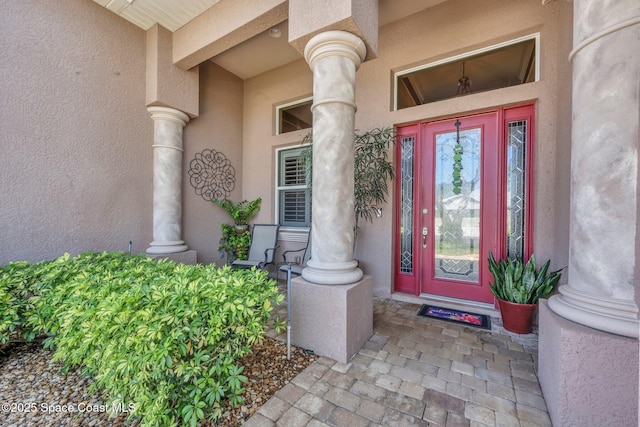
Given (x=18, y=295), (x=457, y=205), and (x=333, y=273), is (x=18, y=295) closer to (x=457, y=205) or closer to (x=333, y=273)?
(x=333, y=273)

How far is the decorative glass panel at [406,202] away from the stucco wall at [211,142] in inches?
→ 116

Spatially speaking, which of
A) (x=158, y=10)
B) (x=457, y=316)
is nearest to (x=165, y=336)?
(x=457, y=316)

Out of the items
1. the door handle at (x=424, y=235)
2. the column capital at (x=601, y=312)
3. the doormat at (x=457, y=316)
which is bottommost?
the doormat at (x=457, y=316)

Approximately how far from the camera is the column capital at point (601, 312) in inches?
46.9

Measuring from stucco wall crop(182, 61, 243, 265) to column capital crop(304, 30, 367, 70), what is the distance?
2650 mm

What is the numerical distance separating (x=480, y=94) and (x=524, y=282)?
200 centimetres

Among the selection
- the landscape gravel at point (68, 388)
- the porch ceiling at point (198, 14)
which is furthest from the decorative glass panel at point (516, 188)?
the landscape gravel at point (68, 388)

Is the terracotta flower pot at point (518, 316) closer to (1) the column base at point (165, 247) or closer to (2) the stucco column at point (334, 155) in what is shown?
(2) the stucco column at point (334, 155)

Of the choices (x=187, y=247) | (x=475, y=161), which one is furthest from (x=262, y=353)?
(x=475, y=161)

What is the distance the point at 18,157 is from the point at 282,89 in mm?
3405

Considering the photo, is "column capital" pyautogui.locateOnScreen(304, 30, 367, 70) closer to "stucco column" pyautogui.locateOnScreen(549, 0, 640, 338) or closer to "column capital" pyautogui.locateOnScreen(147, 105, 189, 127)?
"stucco column" pyautogui.locateOnScreen(549, 0, 640, 338)

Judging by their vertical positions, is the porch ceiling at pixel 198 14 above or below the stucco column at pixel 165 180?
above

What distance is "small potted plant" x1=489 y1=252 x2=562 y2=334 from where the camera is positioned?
2330 mm

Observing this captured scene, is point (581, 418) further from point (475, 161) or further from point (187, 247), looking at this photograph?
point (187, 247)
